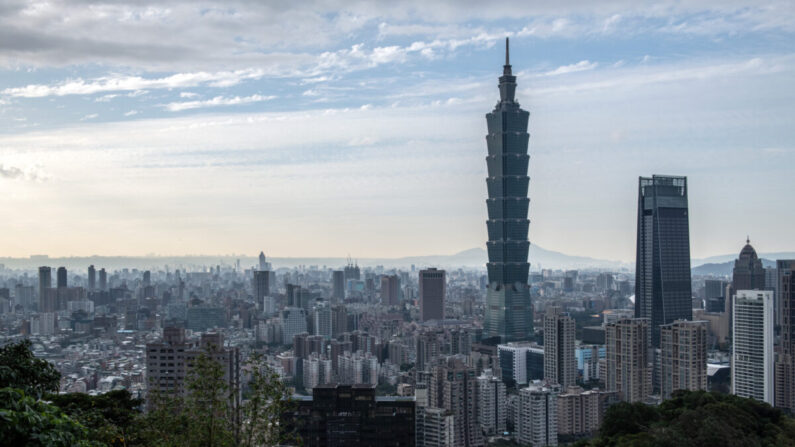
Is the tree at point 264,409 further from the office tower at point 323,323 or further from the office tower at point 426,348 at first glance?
the office tower at point 323,323

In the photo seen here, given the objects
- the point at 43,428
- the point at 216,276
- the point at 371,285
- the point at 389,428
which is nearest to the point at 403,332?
the point at 389,428

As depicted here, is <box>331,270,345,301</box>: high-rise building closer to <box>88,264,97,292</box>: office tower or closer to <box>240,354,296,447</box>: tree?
<box>88,264,97,292</box>: office tower

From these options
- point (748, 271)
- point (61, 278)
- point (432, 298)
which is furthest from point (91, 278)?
point (748, 271)

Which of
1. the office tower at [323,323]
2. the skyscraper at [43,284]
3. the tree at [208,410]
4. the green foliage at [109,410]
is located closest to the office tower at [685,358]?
the green foliage at [109,410]

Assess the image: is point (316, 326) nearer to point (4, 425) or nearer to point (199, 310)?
point (199, 310)

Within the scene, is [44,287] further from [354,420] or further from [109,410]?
[109,410]

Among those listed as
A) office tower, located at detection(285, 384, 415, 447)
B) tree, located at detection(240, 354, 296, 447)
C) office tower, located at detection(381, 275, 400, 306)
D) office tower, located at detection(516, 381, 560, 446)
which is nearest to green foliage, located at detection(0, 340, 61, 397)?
tree, located at detection(240, 354, 296, 447)
